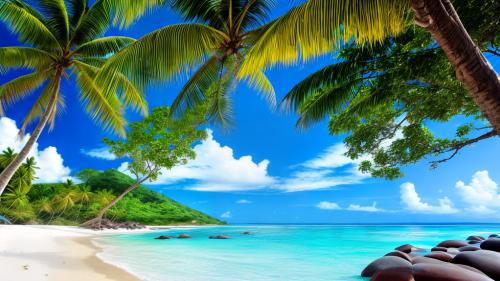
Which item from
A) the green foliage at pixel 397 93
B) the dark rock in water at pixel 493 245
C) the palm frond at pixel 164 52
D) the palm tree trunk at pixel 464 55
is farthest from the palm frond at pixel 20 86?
the dark rock in water at pixel 493 245

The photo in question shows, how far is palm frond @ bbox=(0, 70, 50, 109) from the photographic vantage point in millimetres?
9211

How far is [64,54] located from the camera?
364 inches

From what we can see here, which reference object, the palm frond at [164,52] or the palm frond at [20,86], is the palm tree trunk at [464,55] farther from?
the palm frond at [20,86]

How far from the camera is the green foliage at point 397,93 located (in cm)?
500

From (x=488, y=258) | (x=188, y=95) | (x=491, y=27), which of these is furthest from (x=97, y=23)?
(x=488, y=258)

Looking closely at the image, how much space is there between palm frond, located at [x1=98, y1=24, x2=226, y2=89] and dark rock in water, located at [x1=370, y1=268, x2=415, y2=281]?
4.38 meters

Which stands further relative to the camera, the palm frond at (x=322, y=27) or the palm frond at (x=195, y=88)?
the palm frond at (x=195, y=88)

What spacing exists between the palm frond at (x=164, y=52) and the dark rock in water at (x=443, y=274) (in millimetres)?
4669

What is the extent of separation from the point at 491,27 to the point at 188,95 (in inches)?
226

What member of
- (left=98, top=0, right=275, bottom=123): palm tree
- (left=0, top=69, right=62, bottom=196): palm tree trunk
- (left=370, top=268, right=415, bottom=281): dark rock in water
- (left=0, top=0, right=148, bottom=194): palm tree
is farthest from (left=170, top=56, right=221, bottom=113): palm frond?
(left=370, top=268, right=415, bottom=281): dark rock in water

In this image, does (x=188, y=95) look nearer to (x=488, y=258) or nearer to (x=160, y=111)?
(x=488, y=258)

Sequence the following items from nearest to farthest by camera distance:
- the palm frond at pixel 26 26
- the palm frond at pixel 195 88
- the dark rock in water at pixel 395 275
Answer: the dark rock in water at pixel 395 275 → the palm frond at pixel 195 88 → the palm frond at pixel 26 26

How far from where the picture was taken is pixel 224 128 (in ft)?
26.8

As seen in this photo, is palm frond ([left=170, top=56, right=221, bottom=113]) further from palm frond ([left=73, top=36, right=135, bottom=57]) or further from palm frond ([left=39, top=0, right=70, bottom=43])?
palm frond ([left=39, top=0, right=70, bottom=43])
